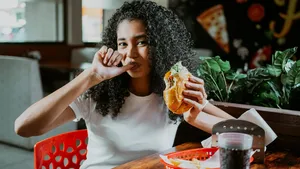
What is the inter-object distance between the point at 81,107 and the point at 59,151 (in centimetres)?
26

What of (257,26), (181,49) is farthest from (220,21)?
(181,49)

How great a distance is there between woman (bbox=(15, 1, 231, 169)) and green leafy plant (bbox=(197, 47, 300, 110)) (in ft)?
1.06

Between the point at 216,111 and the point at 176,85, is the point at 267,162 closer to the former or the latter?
the point at 216,111

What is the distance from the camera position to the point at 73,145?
1.83 meters

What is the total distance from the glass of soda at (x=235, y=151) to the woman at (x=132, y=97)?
1.20 ft

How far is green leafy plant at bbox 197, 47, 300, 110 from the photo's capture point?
191 cm

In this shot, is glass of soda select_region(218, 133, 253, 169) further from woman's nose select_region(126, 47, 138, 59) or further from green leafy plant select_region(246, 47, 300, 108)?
green leafy plant select_region(246, 47, 300, 108)

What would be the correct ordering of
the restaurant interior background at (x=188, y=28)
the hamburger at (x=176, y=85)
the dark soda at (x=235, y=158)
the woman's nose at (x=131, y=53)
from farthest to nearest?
the restaurant interior background at (x=188, y=28)
the woman's nose at (x=131, y=53)
the hamburger at (x=176, y=85)
the dark soda at (x=235, y=158)

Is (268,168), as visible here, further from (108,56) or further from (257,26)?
(257,26)

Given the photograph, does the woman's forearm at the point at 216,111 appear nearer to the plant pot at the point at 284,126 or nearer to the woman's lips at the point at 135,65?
the plant pot at the point at 284,126

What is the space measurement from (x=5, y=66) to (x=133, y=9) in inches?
122

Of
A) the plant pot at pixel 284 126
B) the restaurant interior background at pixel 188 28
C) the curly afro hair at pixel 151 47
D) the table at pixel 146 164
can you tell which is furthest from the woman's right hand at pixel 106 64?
the restaurant interior background at pixel 188 28

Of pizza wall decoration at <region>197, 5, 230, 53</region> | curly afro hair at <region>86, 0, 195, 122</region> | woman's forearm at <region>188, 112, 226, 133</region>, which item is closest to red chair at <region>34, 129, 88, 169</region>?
curly afro hair at <region>86, 0, 195, 122</region>

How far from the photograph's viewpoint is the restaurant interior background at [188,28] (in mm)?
6520
